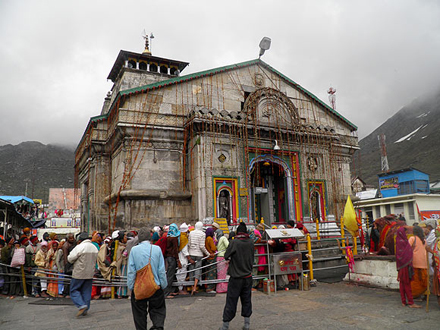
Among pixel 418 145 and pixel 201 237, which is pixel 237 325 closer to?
pixel 201 237

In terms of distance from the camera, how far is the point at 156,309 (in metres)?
5.12

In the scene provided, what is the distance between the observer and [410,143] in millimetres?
107250

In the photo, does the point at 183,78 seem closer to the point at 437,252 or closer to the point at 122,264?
the point at 122,264

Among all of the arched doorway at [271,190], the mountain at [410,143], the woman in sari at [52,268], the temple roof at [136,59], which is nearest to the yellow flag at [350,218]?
the arched doorway at [271,190]

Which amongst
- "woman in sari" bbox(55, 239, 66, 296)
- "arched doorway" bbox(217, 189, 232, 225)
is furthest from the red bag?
"arched doorway" bbox(217, 189, 232, 225)

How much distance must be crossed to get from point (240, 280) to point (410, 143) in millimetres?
119318

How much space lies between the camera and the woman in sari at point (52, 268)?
9406mm

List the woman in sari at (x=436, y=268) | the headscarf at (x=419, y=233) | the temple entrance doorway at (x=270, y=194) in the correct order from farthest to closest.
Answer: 1. the temple entrance doorway at (x=270, y=194)
2. the headscarf at (x=419, y=233)
3. the woman in sari at (x=436, y=268)

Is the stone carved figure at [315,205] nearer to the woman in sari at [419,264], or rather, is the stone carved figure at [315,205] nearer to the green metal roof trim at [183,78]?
the green metal roof trim at [183,78]

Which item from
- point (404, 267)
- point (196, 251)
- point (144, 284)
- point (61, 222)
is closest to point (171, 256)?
point (196, 251)

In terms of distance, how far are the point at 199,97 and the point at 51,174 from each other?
392 feet

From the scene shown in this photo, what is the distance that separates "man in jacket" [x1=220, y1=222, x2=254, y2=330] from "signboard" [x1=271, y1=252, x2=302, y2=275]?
9.59 ft

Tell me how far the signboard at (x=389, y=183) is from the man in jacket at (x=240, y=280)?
46987mm

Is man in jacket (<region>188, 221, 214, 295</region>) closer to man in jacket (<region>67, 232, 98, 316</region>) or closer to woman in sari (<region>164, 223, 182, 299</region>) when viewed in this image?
woman in sari (<region>164, 223, 182, 299</region>)
